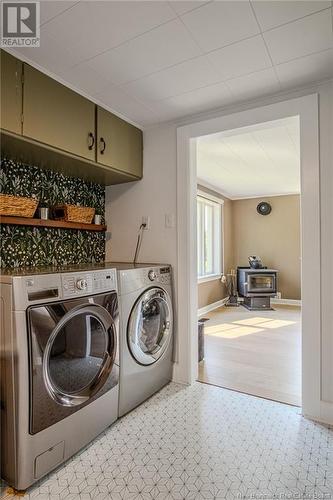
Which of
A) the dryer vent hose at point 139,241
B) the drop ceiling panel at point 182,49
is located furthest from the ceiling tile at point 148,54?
the dryer vent hose at point 139,241

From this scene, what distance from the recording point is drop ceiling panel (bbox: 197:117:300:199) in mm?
2686

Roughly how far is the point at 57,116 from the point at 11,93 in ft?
0.97

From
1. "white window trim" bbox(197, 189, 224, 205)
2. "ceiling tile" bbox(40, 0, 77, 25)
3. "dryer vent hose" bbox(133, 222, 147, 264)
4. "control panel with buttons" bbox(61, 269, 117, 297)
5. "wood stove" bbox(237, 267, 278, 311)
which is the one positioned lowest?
"wood stove" bbox(237, 267, 278, 311)

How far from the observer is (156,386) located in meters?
2.12

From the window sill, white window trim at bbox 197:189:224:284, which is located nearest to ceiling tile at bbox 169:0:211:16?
white window trim at bbox 197:189:224:284

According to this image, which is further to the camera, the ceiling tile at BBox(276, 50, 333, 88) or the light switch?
the light switch

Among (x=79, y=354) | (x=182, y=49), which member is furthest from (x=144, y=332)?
(x=182, y=49)

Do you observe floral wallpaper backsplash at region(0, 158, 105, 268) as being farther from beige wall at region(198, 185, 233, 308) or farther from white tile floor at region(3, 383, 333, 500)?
beige wall at region(198, 185, 233, 308)

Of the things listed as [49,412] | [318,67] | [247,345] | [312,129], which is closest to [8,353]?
[49,412]

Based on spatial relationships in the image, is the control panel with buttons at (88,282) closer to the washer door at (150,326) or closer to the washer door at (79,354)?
the washer door at (79,354)

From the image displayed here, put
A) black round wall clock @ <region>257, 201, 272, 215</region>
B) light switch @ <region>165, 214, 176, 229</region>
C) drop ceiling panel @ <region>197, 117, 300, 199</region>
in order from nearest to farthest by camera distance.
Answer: light switch @ <region>165, 214, 176, 229</region> < drop ceiling panel @ <region>197, 117, 300, 199</region> < black round wall clock @ <region>257, 201, 272, 215</region>

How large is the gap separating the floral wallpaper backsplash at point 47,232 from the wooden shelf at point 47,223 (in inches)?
4.8

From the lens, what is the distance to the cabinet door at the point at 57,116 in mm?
1573

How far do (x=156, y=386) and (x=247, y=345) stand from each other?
4.77ft
